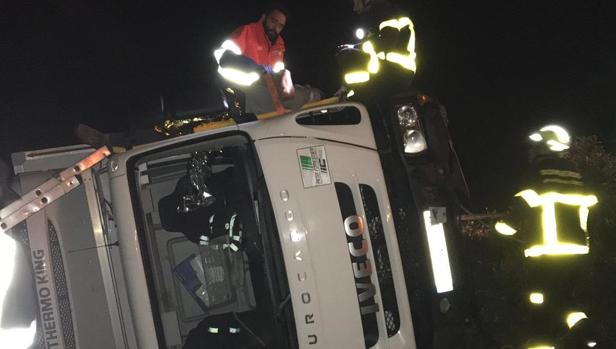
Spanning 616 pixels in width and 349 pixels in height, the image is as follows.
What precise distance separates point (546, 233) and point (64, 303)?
331 centimetres

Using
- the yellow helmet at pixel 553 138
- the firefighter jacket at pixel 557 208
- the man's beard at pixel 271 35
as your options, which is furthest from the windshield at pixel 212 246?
the yellow helmet at pixel 553 138

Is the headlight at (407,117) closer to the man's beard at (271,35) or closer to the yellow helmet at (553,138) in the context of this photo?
the yellow helmet at (553,138)

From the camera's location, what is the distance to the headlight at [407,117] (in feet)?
12.0

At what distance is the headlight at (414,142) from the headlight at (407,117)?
53 mm

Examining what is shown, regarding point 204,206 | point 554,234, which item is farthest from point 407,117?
point 204,206

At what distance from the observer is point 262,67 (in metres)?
4.63

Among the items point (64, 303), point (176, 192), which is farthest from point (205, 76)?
point (64, 303)

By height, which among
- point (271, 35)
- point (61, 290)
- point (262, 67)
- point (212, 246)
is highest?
point (271, 35)

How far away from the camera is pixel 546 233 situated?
4094 mm

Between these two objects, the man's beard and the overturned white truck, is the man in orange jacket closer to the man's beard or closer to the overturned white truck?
the man's beard

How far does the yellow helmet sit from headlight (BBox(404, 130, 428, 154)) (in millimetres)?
1292

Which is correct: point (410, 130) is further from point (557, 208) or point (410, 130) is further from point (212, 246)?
point (212, 246)

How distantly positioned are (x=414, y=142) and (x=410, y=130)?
0.26 ft

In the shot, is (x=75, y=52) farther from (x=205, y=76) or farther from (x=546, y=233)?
(x=546, y=233)
